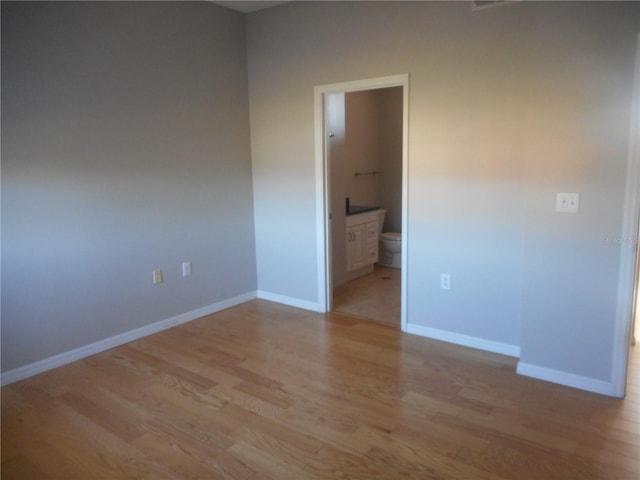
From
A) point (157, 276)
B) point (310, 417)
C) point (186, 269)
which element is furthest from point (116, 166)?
point (310, 417)

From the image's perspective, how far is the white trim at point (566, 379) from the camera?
2.72 m

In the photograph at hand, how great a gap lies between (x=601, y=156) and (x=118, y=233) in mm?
3261

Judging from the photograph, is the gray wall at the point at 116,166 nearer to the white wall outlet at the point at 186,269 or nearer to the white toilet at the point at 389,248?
the white wall outlet at the point at 186,269

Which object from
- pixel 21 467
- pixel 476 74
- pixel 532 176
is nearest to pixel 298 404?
pixel 21 467

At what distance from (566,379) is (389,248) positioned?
318 cm

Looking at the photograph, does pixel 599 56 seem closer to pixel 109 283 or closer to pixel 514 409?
pixel 514 409

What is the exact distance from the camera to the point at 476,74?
10.3 ft

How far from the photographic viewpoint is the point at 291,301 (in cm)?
447

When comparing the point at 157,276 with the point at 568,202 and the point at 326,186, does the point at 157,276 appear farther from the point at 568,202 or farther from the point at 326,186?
the point at 568,202

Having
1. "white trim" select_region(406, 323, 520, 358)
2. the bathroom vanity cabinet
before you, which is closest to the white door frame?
"white trim" select_region(406, 323, 520, 358)

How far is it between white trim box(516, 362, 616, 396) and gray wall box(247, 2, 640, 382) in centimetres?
4

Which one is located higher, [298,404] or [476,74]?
[476,74]

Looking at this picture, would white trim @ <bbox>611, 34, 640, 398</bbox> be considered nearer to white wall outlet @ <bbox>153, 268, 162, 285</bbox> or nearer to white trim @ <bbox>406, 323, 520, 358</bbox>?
white trim @ <bbox>406, 323, 520, 358</bbox>

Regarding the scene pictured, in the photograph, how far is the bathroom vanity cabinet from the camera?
5.23m
